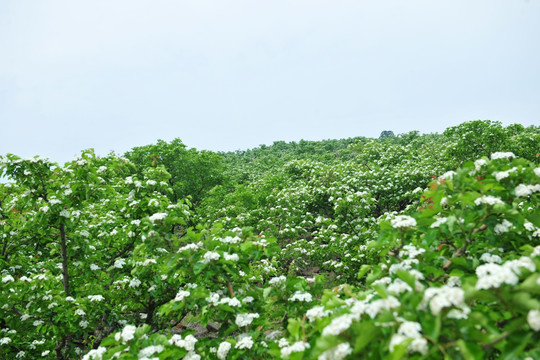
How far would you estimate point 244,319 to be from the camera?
354 centimetres

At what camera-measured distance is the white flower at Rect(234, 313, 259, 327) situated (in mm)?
3504

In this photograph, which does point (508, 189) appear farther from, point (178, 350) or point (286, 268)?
point (286, 268)

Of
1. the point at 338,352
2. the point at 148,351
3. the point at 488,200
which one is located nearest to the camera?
the point at 338,352

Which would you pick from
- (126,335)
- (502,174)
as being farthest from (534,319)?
(126,335)

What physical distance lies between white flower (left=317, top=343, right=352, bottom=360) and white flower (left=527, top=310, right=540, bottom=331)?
109 cm

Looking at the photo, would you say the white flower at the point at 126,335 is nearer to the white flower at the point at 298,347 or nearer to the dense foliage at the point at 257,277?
the dense foliage at the point at 257,277

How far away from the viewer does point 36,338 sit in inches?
265

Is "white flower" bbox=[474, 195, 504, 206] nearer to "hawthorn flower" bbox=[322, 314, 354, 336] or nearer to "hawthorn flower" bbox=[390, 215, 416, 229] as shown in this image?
"hawthorn flower" bbox=[390, 215, 416, 229]

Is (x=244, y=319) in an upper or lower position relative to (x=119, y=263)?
lower

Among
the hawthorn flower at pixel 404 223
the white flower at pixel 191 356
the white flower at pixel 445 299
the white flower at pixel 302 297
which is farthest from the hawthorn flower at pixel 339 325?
the white flower at pixel 191 356

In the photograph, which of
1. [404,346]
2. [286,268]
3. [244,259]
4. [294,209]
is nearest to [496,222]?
[404,346]

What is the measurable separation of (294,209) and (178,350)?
38.6ft

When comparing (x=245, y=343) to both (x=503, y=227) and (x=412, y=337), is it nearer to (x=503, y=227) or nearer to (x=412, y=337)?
(x=412, y=337)

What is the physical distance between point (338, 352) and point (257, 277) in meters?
5.63
